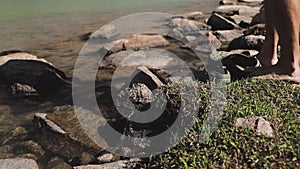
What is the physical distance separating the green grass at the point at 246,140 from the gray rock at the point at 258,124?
36 mm

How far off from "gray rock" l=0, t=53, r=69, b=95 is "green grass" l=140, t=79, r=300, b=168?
2142mm

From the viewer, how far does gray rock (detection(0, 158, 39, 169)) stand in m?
2.88

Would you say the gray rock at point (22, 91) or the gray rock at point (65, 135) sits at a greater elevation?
the gray rock at point (22, 91)

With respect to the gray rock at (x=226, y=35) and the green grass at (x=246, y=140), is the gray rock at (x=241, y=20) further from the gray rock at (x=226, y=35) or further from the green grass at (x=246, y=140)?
the green grass at (x=246, y=140)

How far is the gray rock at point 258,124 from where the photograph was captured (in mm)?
2352

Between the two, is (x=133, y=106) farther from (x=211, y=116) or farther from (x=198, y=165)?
(x=198, y=165)

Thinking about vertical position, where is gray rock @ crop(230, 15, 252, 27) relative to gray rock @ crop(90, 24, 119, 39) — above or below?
above

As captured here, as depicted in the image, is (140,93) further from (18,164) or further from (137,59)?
(137,59)

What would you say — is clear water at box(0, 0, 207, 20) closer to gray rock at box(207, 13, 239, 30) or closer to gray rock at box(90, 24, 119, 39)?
gray rock at box(90, 24, 119, 39)

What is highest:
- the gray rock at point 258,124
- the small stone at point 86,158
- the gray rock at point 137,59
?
the gray rock at point 258,124

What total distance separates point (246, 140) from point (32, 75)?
9.47 ft

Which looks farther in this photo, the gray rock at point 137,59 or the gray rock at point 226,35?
the gray rock at point 226,35

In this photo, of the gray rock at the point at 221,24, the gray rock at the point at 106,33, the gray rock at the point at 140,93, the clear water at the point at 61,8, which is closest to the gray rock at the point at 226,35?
the gray rock at the point at 221,24

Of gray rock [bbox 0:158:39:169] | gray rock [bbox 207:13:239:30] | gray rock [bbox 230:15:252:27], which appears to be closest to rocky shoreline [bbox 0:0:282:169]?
gray rock [bbox 0:158:39:169]
